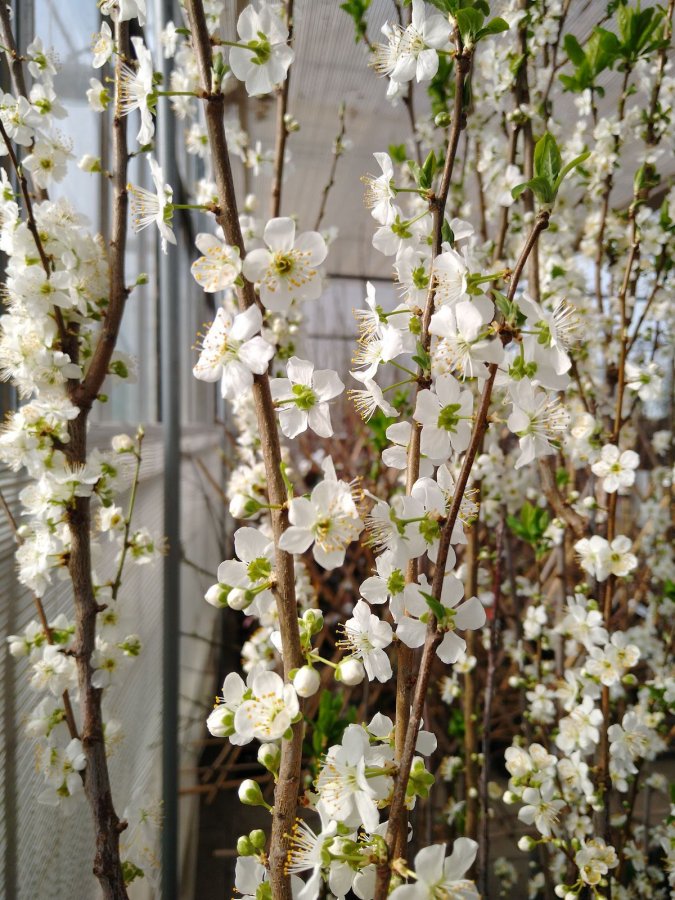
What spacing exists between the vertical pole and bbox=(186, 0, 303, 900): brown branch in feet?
3.63

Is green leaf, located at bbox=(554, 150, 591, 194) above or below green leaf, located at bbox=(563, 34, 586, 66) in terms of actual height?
below

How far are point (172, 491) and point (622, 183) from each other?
3205 millimetres

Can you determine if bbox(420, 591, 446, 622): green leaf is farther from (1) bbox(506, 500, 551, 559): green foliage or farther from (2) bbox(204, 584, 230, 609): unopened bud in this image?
(1) bbox(506, 500, 551, 559): green foliage

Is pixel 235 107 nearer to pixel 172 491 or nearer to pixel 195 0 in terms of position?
pixel 172 491

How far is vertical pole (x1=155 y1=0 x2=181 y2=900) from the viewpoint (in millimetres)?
1498

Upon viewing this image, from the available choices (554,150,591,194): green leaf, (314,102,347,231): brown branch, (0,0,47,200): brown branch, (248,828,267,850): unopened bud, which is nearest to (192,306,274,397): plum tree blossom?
(554,150,591,194): green leaf

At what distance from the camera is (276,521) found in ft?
1.48

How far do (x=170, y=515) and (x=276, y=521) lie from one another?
121cm

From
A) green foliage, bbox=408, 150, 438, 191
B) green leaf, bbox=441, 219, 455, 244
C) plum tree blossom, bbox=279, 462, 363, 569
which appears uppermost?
green foliage, bbox=408, 150, 438, 191

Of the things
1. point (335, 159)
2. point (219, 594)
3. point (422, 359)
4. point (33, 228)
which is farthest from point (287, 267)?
point (335, 159)

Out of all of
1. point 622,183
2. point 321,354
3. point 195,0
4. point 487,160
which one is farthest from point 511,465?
point 622,183

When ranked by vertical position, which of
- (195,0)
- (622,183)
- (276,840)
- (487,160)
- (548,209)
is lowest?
(276,840)

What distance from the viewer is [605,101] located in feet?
8.84

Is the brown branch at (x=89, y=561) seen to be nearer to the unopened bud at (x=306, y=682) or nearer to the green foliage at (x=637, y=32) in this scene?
the unopened bud at (x=306, y=682)
